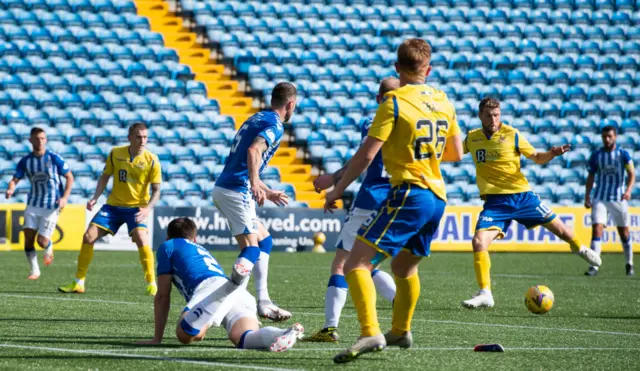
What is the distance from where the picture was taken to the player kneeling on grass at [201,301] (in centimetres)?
689

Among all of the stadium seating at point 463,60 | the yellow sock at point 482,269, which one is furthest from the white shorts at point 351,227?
the stadium seating at point 463,60

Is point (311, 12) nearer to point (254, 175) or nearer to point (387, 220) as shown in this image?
point (254, 175)

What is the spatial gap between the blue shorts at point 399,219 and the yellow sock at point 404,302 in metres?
0.42

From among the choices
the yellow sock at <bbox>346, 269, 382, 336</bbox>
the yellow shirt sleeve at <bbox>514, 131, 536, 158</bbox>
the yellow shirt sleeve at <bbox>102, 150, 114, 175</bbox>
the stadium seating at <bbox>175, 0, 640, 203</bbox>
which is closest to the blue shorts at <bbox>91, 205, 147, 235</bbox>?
the yellow shirt sleeve at <bbox>102, 150, 114, 175</bbox>

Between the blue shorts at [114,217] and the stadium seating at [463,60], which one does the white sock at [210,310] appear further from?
the stadium seating at [463,60]

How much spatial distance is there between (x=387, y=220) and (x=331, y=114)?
21.0m

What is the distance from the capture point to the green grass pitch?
648 cm

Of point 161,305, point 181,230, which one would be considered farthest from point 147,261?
point 161,305

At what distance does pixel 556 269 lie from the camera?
19.1m

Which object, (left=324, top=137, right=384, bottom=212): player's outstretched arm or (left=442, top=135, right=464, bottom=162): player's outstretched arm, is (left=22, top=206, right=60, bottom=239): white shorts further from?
(left=324, top=137, right=384, bottom=212): player's outstretched arm

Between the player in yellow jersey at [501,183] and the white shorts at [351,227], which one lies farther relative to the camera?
the player in yellow jersey at [501,183]

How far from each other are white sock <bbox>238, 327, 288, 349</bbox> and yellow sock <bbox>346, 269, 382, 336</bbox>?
0.56m

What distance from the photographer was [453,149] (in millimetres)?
6809

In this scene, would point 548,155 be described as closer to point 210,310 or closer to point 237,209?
point 237,209
